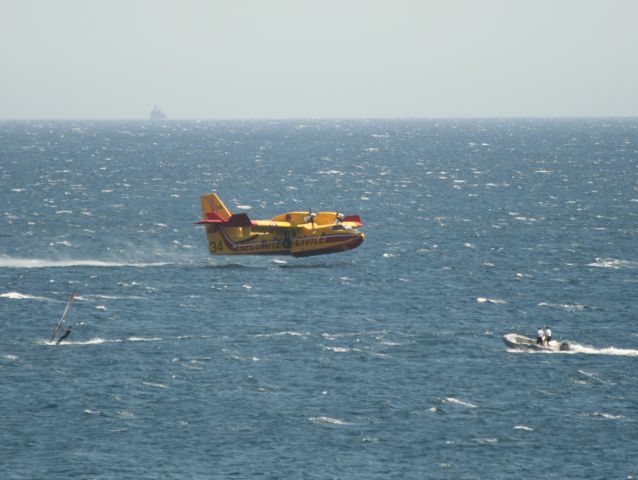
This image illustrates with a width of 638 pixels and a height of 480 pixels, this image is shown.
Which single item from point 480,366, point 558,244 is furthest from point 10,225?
point 480,366

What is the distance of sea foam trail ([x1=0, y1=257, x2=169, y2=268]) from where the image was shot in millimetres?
113000

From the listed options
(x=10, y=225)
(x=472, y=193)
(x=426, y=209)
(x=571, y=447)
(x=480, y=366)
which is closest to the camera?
(x=571, y=447)

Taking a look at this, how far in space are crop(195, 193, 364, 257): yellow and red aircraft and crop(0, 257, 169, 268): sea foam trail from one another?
24.6 feet

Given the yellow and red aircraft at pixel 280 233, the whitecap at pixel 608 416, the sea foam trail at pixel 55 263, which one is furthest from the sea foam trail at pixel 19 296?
the whitecap at pixel 608 416

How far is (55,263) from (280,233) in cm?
2409

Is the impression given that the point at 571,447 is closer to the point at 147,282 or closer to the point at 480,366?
the point at 480,366

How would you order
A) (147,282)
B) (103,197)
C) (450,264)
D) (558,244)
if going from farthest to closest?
(103,197) < (558,244) < (450,264) < (147,282)

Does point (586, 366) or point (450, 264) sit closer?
point (586, 366)

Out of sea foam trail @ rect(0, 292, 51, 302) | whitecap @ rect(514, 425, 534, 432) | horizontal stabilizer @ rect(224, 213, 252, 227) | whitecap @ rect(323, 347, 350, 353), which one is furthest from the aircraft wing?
whitecap @ rect(514, 425, 534, 432)

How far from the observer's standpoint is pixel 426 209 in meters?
169

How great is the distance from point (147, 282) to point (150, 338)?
23.3 m

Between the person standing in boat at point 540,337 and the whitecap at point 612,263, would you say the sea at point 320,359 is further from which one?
the person standing in boat at point 540,337

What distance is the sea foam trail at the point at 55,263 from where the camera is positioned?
11300 cm

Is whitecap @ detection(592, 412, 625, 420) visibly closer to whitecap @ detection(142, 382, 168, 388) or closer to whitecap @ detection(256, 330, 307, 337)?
whitecap @ detection(256, 330, 307, 337)
